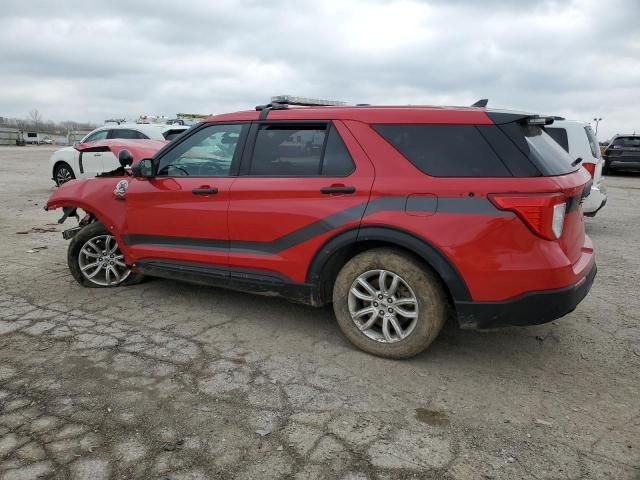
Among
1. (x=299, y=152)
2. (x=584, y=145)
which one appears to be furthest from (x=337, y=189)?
(x=584, y=145)

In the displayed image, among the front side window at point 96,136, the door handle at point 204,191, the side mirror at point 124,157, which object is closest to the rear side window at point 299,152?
the door handle at point 204,191

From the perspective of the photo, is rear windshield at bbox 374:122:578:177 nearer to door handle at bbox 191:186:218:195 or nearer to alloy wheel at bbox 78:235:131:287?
door handle at bbox 191:186:218:195

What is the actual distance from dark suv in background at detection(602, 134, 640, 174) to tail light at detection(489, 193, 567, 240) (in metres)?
18.9

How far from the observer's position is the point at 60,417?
2.82 meters

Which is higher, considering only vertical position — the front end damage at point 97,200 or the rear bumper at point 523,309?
the front end damage at point 97,200

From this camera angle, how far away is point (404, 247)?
11.0 ft

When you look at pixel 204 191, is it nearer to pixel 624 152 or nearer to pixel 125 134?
pixel 125 134

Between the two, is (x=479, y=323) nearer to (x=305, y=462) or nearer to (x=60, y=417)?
(x=305, y=462)

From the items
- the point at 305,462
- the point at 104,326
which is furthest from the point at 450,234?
the point at 104,326

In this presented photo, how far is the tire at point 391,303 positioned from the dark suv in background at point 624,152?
1909 cm

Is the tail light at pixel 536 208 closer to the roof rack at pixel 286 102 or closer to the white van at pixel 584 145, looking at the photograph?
the roof rack at pixel 286 102

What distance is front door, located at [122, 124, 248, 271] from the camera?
4098mm

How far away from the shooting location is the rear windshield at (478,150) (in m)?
3.13

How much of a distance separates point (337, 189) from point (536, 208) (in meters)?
1.28
